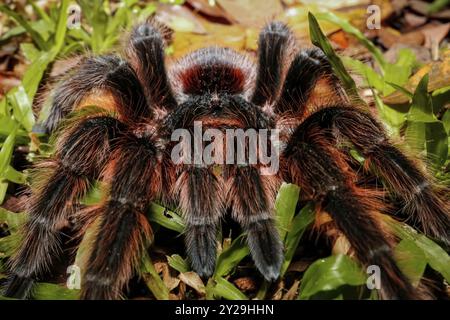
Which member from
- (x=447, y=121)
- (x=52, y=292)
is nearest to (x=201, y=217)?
(x=52, y=292)

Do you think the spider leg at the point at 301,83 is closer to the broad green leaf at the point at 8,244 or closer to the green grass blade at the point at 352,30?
the green grass blade at the point at 352,30

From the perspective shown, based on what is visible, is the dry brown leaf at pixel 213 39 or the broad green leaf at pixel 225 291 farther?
the dry brown leaf at pixel 213 39

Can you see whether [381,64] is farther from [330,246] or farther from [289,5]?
[330,246]

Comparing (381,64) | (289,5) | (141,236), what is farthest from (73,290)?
(289,5)

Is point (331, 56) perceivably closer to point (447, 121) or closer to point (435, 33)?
point (447, 121)

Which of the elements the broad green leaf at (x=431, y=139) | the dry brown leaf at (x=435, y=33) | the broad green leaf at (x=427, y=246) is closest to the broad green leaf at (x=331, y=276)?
the broad green leaf at (x=427, y=246)
